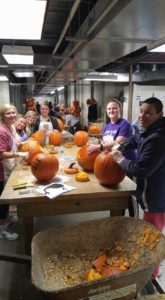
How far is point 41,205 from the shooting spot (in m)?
1.92

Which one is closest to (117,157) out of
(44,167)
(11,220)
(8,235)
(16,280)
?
(44,167)

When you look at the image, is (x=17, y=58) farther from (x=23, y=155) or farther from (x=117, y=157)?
(x=117, y=157)

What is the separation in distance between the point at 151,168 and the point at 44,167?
0.89 m

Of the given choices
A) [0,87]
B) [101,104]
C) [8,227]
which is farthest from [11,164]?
[101,104]

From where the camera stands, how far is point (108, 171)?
198cm

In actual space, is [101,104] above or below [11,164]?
above

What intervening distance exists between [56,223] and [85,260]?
1.69 m

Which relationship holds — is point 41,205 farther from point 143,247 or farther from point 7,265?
point 7,265

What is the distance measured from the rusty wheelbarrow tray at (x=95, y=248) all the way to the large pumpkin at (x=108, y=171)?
1.33 feet

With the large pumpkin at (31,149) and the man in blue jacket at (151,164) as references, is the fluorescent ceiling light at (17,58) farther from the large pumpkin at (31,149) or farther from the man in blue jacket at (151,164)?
the man in blue jacket at (151,164)

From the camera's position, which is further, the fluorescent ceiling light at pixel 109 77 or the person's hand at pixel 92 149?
the fluorescent ceiling light at pixel 109 77

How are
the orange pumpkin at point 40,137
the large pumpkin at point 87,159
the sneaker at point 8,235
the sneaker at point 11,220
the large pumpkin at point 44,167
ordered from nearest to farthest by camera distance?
the large pumpkin at point 44,167
the large pumpkin at point 87,159
the sneaker at point 8,235
the sneaker at point 11,220
the orange pumpkin at point 40,137

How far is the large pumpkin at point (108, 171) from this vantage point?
1.99 m

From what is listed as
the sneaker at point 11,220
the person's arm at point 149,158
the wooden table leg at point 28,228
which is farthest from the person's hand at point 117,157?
the sneaker at point 11,220
